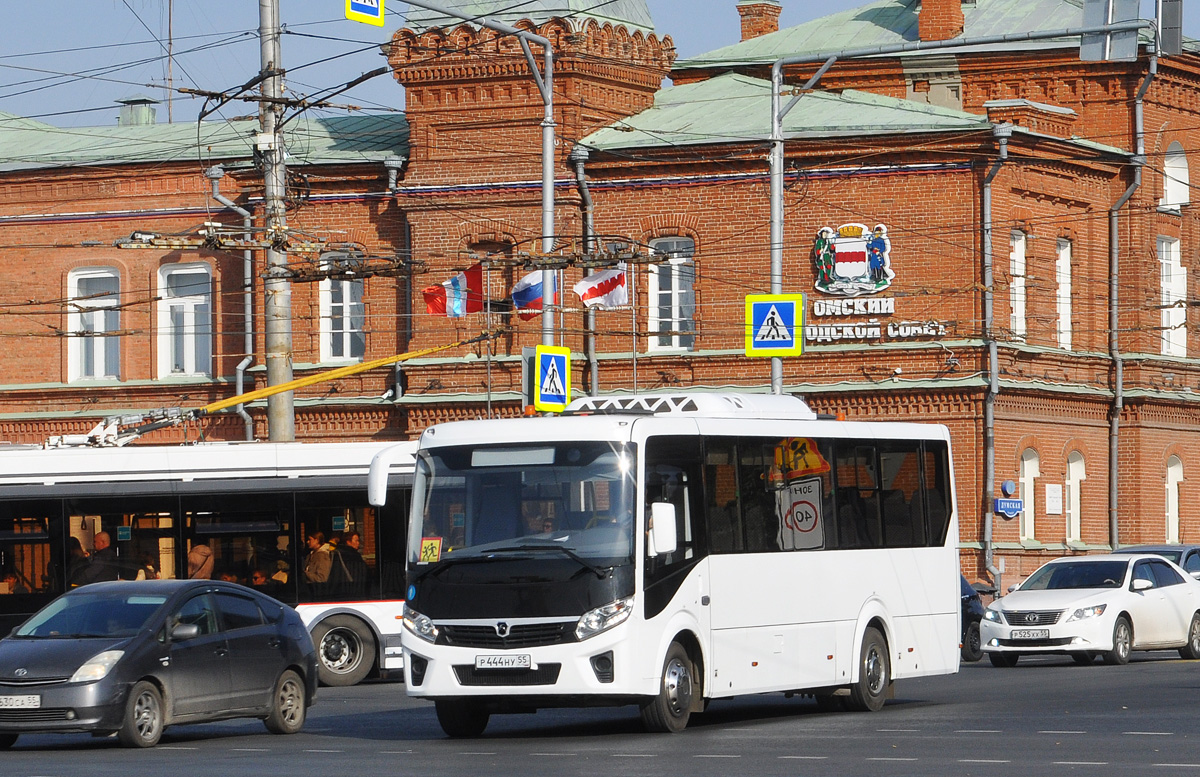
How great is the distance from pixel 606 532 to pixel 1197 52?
30.8 m

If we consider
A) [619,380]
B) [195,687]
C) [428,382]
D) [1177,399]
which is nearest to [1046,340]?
[1177,399]

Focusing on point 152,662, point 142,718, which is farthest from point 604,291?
point 142,718

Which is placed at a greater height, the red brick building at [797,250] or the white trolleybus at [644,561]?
the red brick building at [797,250]

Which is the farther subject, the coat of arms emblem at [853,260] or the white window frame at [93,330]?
the white window frame at [93,330]

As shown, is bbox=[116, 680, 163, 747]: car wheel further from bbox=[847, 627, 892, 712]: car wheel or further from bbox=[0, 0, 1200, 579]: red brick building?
bbox=[0, 0, 1200, 579]: red brick building

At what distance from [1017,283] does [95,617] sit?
25211 mm

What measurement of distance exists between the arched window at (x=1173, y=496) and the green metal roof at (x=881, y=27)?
920 cm

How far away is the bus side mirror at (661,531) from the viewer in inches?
671

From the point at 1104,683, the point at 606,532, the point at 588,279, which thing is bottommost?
the point at 1104,683

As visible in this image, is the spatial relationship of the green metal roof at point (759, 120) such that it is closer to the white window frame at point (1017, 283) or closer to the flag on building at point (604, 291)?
the white window frame at point (1017, 283)

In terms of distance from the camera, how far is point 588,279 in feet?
126

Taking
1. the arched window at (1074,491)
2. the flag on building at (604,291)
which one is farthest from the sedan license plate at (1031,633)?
the arched window at (1074,491)

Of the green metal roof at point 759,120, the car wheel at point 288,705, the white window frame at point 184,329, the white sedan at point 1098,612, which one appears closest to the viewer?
the car wheel at point 288,705

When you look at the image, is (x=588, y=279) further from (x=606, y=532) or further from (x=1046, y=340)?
(x=606, y=532)
